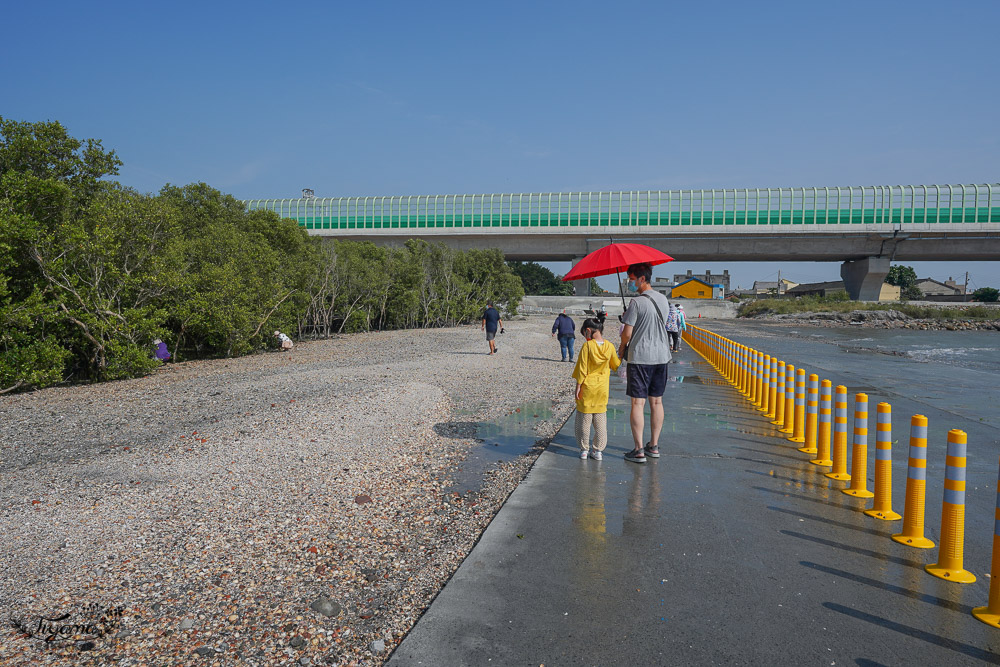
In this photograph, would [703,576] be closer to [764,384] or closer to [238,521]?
[238,521]

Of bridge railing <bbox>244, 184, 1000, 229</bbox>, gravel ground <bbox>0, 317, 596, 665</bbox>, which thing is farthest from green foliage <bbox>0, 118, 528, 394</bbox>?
bridge railing <bbox>244, 184, 1000, 229</bbox>

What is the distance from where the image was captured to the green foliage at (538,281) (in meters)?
125

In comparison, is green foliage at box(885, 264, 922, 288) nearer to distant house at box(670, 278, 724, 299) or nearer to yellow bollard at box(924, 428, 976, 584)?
distant house at box(670, 278, 724, 299)

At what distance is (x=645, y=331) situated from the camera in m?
6.86

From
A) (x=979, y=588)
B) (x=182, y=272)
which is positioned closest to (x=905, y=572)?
(x=979, y=588)

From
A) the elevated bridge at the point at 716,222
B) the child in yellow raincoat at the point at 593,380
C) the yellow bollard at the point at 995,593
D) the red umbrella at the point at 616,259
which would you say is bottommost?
the yellow bollard at the point at 995,593

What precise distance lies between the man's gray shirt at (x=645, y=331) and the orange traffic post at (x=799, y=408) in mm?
2779

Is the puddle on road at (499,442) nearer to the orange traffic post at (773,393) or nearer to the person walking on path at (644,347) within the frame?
the person walking on path at (644,347)

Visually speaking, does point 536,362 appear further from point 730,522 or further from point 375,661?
point 375,661

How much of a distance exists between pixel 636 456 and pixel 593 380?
3.44 feet

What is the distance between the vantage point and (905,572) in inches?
169


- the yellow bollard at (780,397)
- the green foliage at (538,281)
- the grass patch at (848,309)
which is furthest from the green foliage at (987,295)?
the yellow bollard at (780,397)

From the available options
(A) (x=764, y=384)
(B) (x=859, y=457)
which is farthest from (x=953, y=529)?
(A) (x=764, y=384)

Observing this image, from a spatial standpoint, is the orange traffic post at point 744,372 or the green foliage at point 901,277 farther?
the green foliage at point 901,277
